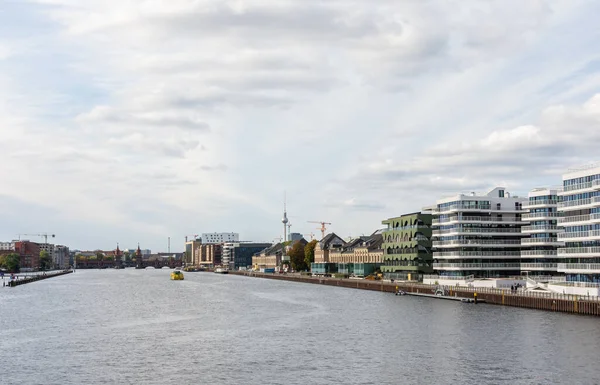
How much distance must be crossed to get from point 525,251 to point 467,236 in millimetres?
15045

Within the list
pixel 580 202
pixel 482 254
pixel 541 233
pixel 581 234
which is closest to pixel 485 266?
pixel 482 254

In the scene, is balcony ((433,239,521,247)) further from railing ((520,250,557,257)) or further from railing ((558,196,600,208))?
railing ((558,196,600,208))

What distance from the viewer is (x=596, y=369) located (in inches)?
2384

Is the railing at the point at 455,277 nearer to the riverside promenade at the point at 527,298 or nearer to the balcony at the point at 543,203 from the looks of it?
the riverside promenade at the point at 527,298

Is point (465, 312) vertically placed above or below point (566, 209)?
below

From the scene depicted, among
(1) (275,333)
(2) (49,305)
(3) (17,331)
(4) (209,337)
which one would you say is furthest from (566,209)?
(2) (49,305)

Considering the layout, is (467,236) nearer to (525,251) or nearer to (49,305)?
(525,251)

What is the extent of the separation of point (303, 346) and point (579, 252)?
58315 mm

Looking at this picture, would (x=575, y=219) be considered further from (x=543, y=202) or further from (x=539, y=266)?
(x=539, y=266)

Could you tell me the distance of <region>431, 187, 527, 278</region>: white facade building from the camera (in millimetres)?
156250

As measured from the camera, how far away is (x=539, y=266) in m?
143

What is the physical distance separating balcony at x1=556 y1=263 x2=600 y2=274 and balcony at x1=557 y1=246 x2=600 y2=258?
135 cm

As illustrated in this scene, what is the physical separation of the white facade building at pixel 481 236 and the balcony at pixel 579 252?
36782mm

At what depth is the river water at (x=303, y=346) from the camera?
61.1 meters
